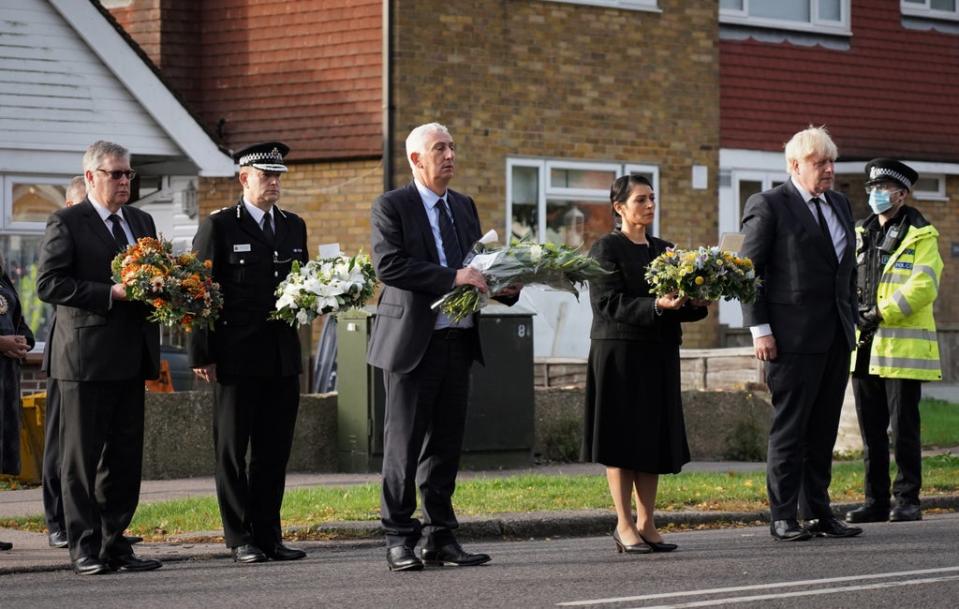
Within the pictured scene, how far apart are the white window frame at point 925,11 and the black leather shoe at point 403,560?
58.2 feet

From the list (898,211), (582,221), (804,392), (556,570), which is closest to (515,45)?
(582,221)

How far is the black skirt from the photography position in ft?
30.9

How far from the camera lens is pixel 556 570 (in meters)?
8.77

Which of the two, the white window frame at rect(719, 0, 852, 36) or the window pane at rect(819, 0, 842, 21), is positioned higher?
the window pane at rect(819, 0, 842, 21)

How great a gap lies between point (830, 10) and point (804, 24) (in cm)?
60

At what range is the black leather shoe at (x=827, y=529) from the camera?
10023 millimetres

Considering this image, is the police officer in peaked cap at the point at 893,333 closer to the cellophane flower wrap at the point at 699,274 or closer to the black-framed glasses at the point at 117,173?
the cellophane flower wrap at the point at 699,274

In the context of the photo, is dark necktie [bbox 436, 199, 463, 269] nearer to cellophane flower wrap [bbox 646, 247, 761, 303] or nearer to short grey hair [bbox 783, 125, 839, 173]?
cellophane flower wrap [bbox 646, 247, 761, 303]

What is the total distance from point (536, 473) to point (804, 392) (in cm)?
458

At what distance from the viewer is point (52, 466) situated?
1030 centimetres

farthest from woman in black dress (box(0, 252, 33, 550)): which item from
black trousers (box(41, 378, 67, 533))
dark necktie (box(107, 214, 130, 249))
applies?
dark necktie (box(107, 214, 130, 249))

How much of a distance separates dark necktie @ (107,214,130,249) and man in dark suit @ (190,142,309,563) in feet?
1.27

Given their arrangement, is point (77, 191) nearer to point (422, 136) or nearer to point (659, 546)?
point (422, 136)

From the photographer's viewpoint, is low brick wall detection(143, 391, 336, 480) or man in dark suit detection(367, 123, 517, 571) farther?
low brick wall detection(143, 391, 336, 480)
